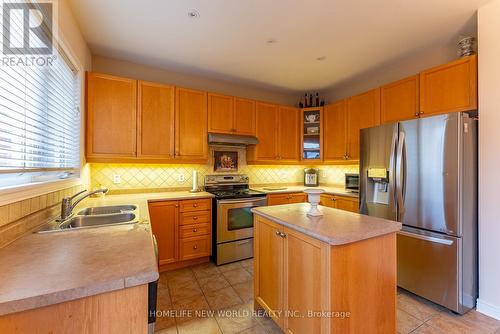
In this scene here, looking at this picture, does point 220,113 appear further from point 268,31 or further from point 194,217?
point 194,217

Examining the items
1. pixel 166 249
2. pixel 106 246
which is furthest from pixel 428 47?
pixel 166 249

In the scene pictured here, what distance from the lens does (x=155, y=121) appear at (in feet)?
9.07

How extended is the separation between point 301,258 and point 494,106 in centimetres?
207

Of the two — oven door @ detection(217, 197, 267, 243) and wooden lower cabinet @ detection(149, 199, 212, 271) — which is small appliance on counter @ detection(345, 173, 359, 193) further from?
wooden lower cabinet @ detection(149, 199, 212, 271)

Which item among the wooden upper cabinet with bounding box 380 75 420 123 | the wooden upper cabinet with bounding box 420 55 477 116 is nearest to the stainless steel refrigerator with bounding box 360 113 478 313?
the wooden upper cabinet with bounding box 420 55 477 116

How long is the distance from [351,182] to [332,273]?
8.30ft

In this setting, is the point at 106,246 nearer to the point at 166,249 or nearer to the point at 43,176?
the point at 43,176

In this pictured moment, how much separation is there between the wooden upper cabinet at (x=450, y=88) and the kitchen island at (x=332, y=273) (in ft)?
5.11

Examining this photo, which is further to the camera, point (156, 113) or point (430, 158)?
point (156, 113)

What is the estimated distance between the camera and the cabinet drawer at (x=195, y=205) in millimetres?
2676

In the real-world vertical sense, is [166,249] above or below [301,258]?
below

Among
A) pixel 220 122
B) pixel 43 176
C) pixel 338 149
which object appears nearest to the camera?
pixel 43 176

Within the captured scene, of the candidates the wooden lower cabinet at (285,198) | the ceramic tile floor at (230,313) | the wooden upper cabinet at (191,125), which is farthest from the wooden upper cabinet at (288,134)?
the ceramic tile floor at (230,313)

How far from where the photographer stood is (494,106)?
5.96 ft
